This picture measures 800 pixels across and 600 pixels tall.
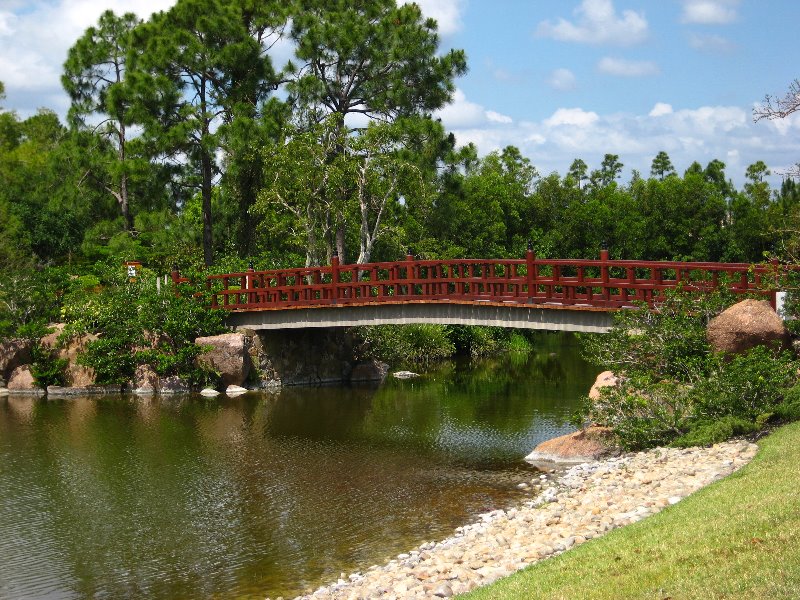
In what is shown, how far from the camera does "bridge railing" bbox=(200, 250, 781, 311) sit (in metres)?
19.2

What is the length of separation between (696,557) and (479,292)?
16.1 meters

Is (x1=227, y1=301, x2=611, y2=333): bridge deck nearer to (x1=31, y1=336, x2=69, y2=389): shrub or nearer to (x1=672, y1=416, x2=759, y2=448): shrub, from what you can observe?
(x1=31, y1=336, x2=69, y2=389): shrub

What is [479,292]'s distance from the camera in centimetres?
2480

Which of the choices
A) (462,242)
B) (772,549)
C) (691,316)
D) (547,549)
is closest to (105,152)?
(462,242)

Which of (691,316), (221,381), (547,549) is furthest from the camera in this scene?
(221,381)

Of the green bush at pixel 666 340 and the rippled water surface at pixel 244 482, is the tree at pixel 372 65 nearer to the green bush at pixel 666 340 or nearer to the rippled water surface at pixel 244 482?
the rippled water surface at pixel 244 482

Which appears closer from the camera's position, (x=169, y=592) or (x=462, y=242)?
(x=169, y=592)

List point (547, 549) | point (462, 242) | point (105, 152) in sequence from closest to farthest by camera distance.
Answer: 1. point (547, 549)
2. point (105, 152)
3. point (462, 242)

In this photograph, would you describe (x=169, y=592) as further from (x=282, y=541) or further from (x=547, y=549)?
(x=547, y=549)

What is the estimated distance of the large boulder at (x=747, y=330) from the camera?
1683 centimetres

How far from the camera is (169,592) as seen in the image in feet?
40.7

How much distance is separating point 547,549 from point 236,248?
2860 cm

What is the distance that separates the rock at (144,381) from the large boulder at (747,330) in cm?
1705

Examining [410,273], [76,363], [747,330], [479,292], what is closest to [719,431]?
[747,330]
